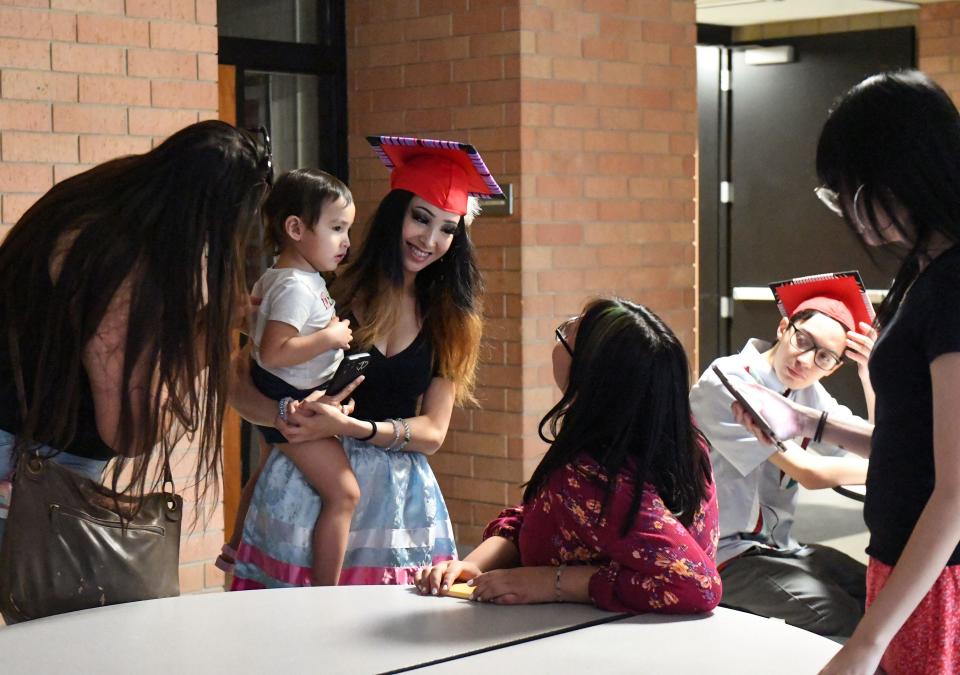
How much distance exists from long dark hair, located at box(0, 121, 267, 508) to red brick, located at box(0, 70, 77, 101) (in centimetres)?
176

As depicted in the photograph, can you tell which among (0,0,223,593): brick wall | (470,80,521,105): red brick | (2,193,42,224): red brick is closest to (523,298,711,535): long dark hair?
(0,0,223,593): brick wall

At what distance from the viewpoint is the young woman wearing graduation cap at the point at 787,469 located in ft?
11.1

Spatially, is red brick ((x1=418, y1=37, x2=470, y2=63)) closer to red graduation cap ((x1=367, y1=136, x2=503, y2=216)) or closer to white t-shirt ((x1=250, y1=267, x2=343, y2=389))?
red graduation cap ((x1=367, y1=136, x2=503, y2=216))

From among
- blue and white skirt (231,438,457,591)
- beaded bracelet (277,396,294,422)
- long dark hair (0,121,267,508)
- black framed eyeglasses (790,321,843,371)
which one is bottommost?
blue and white skirt (231,438,457,591)

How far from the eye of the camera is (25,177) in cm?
373

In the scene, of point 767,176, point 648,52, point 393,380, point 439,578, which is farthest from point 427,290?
point 767,176

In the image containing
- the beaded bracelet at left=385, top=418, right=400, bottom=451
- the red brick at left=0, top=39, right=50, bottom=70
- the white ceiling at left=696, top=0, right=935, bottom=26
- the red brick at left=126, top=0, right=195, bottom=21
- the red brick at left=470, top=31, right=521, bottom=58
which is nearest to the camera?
the beaded bracelet at left=385, top=418, right=400, bottom=451

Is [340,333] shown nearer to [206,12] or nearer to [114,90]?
[114,90]

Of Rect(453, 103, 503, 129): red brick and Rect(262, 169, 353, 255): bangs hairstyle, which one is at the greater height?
Rect(453, 103, 503, 129): red brick

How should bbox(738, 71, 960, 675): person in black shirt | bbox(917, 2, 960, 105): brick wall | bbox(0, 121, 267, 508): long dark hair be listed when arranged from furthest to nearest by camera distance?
bbox(917, 2, 960, 105): brick wall
bbox(0, 121, 267, 508): long dark hair
bbox(738, 71, 960, 675): person in black shirt

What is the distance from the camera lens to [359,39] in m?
5.56

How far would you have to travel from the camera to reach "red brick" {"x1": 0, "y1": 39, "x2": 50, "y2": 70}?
3672mm

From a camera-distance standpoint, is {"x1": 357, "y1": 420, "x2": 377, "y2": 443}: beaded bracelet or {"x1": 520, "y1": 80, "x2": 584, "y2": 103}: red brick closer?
{"x1": 357, "y1": 420, "x2": 377, "y2": 443}: beaded bracelet

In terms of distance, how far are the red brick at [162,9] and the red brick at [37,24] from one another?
0.20m
